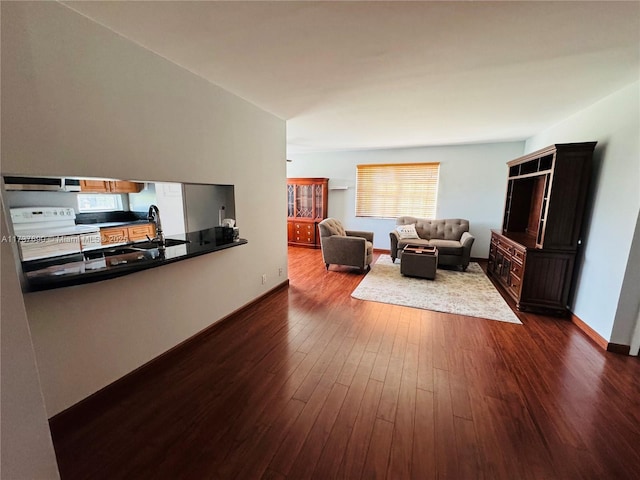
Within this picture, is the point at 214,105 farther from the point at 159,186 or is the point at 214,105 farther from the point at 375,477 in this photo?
the point at 375,477

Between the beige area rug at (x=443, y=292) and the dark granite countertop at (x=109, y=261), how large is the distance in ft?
7.53

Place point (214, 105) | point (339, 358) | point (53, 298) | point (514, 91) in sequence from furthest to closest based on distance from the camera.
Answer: point (514, 91), point (214, 105), point (339, 358), point (53, 298)

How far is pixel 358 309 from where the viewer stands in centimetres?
340

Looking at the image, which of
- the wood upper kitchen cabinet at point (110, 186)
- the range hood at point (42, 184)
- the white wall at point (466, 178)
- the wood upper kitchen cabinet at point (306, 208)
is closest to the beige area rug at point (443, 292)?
the white wall at point (466, 178)

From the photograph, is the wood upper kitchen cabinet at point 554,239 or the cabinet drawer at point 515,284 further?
the cabinet drawer at point 515,284

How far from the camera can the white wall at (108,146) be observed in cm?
143

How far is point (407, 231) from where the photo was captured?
18.4 ft

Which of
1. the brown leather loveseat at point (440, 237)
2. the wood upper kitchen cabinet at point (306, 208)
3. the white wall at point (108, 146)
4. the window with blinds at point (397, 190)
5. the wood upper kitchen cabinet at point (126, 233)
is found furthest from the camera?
the wood upper kitchen cabinet at point (306, 208)

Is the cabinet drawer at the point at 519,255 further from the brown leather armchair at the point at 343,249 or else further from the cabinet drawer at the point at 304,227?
the cabinet drawer at the point at 304,227

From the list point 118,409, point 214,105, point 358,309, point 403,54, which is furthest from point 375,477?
point 214,105

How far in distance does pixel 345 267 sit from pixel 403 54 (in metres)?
3.85

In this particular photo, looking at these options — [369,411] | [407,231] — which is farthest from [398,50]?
[407,231]

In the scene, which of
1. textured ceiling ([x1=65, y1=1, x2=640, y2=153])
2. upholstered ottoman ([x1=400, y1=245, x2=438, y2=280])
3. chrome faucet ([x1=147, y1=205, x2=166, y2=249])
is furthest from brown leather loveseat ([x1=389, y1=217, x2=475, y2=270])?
chrome faucet ([x1=147, y1=205, x2=166, y2=249])

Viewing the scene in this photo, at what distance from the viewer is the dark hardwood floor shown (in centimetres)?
146
